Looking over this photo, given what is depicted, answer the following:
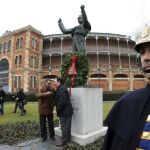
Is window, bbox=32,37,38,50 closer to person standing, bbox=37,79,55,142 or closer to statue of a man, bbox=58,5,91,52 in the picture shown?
statue of a man, bbox=58,5,91,52

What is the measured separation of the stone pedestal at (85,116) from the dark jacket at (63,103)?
44 centimetres

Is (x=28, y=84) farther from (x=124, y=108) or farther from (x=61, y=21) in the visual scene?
(x=124, y=108)

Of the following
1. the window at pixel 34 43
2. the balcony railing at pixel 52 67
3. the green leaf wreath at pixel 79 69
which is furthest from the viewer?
the window at pixel 34 43

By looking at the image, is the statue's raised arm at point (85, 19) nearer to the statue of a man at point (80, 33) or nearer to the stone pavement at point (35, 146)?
the statue of a man at point (80, 33)

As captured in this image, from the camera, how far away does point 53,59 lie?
4812 centimetres

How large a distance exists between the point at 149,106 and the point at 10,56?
151 ft

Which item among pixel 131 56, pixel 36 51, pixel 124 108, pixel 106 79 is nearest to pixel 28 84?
pixel 36 51

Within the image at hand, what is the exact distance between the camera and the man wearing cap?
1.55 metres

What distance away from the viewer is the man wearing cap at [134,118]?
1550 millimetres

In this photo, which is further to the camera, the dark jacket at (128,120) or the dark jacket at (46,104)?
the dark jacket at (46,104)

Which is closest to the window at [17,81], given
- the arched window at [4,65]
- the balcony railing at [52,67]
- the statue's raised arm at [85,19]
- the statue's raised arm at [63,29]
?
the arched window at [4,65]

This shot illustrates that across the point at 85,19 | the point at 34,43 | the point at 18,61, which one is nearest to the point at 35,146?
the point at 85,19

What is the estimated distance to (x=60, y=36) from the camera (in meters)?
47.0

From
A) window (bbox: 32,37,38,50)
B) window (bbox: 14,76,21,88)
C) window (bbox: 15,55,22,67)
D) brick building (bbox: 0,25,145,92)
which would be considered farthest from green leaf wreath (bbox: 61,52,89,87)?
window (bbox: 32,37,38,50)
